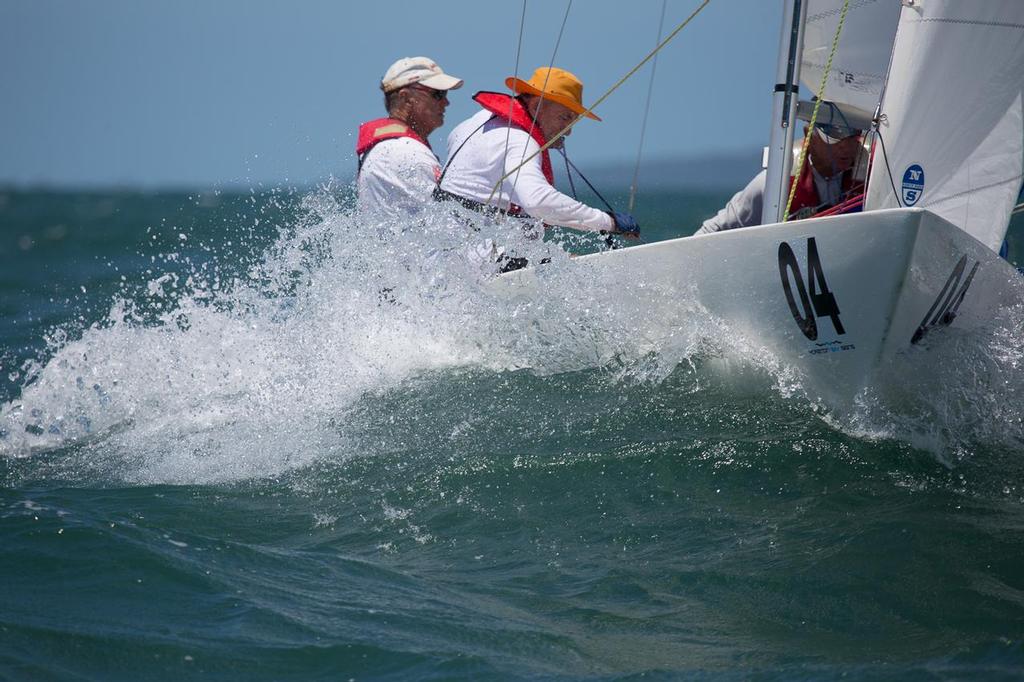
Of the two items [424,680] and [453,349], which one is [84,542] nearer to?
[424,680]

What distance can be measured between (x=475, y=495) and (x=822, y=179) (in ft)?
9.06

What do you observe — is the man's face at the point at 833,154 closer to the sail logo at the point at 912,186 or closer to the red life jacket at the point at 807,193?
the red life jacket at the point at 807,193

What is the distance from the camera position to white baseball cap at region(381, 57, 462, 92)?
543 cm

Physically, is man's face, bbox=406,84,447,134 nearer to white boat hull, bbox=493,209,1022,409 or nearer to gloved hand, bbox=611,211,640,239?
gloved hand, bbox=611,211,640,239

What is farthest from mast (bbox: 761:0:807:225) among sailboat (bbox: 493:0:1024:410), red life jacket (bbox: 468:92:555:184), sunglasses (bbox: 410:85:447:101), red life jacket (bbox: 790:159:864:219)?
sunglasses (bbox: 410:85:447:101)

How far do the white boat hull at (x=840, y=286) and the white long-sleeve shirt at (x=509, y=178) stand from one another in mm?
699

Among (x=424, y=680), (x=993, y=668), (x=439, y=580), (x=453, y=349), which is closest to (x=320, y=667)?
(x=424, y=680)

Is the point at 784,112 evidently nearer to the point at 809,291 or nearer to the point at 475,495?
the point at 809,291

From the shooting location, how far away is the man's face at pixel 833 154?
17.9 ft

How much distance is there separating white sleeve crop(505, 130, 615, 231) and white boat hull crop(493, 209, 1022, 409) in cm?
68

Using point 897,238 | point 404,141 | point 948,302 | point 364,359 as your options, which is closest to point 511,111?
point 404,141

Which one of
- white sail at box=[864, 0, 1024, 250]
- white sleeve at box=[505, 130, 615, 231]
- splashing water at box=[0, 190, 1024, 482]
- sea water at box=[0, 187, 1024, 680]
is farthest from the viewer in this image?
white sleeve at box=[505, 130, 615, 231]

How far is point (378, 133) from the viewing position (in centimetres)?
531

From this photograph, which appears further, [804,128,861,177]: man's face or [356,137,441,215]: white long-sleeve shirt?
[804,128,861,177]: man's face
